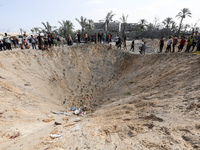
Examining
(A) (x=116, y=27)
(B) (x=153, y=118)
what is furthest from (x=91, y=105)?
(A) (x=116, y=27)

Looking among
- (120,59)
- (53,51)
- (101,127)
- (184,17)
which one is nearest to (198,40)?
(120,59)

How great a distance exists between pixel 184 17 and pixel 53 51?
114 ft

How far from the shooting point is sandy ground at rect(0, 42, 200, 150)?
2835 mm

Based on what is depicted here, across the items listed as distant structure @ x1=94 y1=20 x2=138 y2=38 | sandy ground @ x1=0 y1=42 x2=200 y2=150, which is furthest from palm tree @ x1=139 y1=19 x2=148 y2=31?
sandy ground @ x1=0 y1=42 x2=200 y2=150

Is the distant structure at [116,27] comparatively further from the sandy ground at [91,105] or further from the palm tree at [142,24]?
the sandy ground at [91,105]

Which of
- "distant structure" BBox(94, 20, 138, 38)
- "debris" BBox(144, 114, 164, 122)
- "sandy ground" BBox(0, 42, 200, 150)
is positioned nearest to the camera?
"sandy ground" BBox(0, 42, 200, 150)

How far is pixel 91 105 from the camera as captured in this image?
7941mm

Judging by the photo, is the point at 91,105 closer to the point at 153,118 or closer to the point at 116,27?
the point at 153,118

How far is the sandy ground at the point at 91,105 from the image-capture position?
283cm

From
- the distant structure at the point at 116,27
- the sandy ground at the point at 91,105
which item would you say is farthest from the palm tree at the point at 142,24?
the sandy ground at the point at 91,105

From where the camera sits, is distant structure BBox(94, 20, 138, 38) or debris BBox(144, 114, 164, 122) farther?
distant structure BBox(94, 20, 138, 38)

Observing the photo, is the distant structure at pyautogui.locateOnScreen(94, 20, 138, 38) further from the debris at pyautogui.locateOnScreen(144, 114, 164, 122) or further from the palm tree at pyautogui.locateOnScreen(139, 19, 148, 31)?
the debris at pyautogui.locateOnScreen(144, 114, 164, 122)

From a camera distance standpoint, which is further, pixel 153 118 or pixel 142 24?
pixel 142 24

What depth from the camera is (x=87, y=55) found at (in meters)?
13.7
